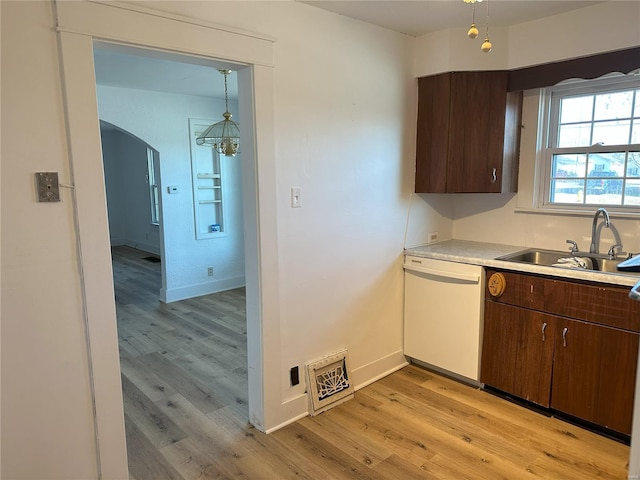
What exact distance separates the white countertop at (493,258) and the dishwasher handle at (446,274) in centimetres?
9

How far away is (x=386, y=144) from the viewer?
9.69 feet

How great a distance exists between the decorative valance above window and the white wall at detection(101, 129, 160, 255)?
22.0 feet

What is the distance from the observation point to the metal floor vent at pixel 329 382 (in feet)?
8.59

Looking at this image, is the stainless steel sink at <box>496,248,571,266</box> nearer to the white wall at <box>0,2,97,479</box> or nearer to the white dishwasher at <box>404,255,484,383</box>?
the white dishwasher at <box>404,255,484,383</box>

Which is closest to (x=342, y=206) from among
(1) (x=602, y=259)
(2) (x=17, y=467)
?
(1) (x=602, y=259)

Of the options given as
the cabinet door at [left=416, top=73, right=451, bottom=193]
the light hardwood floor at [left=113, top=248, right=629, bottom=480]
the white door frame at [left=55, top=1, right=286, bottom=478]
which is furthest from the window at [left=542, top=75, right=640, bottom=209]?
the white door frame at [left=55, top=1, right=286, bottom=478]

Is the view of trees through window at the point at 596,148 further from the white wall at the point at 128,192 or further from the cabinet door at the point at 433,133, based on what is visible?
the white wall at the point at 128,192

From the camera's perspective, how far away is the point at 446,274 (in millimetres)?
2902

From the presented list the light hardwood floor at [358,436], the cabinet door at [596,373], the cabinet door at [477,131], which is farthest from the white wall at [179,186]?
the cabinet door at [596,373]

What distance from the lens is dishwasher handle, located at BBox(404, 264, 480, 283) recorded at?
9.14ft

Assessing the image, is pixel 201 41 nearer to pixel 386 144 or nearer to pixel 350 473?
pixel 386 144

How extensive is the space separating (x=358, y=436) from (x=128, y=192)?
25.3ft

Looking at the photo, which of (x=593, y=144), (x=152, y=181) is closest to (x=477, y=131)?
(x=593, y=144)

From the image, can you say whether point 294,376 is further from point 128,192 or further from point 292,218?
point 128,192
